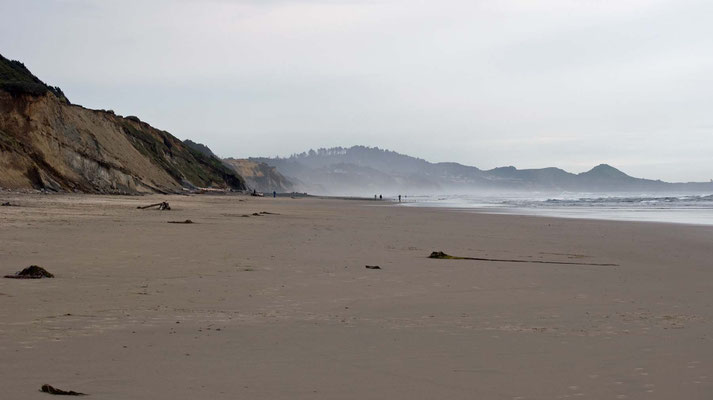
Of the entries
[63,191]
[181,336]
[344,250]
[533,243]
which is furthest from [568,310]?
[63,191]

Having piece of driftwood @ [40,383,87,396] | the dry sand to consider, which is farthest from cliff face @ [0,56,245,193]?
piece of driftwood @ [40,383,87,396]

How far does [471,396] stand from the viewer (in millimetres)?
3977

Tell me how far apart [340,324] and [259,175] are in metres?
124

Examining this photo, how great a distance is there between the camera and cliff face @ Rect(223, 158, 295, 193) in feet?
410

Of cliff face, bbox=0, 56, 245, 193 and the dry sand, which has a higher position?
cliff face, bbox=0, 56, 245, 193

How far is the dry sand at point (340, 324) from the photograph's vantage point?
13.7ft

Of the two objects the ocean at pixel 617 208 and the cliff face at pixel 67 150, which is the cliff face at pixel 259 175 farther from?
the ocean at pixel 617 208

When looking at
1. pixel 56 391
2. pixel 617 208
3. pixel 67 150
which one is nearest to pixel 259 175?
pixel 67 150

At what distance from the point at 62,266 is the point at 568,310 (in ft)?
21.9

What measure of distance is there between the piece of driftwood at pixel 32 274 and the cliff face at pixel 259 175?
114 m

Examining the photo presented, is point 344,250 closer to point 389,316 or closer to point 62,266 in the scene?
point 62,266

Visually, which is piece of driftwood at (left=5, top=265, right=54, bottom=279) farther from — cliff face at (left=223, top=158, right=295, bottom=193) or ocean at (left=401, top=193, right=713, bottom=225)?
cliff face at (left=223, top=158, right=295, bottom=193)

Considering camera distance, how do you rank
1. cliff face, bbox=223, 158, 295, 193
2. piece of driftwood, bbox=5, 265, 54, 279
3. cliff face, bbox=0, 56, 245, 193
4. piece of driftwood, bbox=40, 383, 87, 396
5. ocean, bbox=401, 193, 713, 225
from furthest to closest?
cliff face, bbox=223, 158, 295, 193 → cliff face, bbox=0, 56, 245, 193 → ocean, bbox=401, 193, 713, 225 → piece of driftwood, bbox=5, 265, 54, 279 → piece of driftwood, bbox=40, 383, 87, 396

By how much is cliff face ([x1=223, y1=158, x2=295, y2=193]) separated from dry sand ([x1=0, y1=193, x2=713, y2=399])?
4406 inches
